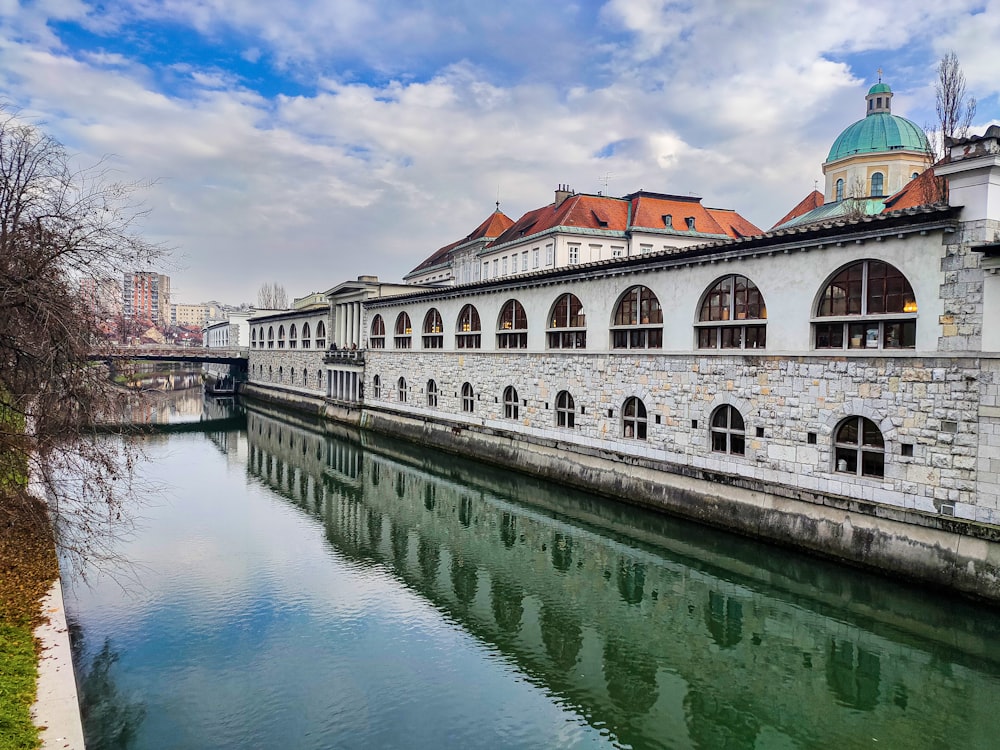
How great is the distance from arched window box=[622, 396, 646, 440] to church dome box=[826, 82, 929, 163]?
34.3 m

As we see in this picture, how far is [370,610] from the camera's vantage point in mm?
13070

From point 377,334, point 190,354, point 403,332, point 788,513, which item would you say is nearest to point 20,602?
point 788,513

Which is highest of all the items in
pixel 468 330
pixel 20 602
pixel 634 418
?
pixel 468 330

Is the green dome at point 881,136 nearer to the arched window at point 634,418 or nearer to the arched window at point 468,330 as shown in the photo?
the arched window at point 468,330

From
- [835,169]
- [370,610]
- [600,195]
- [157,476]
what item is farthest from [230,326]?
[370,610]

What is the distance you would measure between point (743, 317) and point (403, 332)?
23275mm

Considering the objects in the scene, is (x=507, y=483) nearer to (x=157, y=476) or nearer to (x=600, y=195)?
(x=157, y=476)

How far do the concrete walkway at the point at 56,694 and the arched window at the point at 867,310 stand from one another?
A: 1534 centimetres

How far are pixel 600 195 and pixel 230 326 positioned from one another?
185 feet

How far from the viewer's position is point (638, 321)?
69.5 feet

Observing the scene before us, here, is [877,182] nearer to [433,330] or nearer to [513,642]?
[433,330]

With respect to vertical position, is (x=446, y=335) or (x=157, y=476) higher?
(x=446, y=335)

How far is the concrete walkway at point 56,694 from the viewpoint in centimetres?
659

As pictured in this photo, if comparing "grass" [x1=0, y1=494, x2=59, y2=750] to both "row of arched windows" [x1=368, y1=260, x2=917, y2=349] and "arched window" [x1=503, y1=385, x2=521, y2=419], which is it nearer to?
"row of arched windows" [x1=368, y1=260, x2=917, y2=349]
